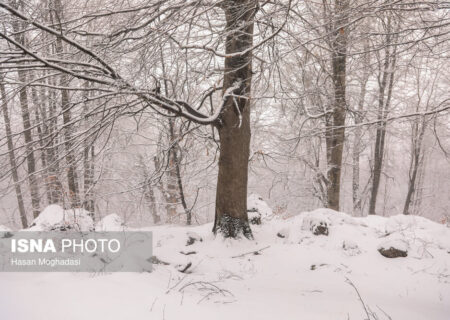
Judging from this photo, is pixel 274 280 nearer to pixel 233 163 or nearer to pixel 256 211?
pixel 233 163

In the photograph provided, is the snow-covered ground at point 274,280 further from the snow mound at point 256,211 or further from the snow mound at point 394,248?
the snow mound at point 256,211

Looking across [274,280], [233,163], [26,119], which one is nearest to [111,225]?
[233,163]

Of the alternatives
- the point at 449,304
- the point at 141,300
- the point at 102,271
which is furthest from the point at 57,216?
the point at 449,304

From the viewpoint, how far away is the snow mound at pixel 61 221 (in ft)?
13.8

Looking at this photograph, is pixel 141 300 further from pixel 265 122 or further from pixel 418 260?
pixel 265 122

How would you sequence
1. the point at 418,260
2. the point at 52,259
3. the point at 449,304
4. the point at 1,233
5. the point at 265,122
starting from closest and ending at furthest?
the point at 449,304, the point at 52,259, the point at 418,260, the point at 1,233, the point at 265,122

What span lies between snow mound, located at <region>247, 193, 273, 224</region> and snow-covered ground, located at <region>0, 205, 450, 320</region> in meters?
0.19

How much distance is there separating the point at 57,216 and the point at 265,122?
8.93 meters

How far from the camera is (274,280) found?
3.78 metres

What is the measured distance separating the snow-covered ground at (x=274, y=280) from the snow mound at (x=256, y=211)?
0.63ft

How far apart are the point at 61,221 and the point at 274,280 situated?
3.23 meters

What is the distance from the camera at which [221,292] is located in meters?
3.07

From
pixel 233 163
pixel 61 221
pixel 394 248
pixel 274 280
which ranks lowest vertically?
pixel 274 280

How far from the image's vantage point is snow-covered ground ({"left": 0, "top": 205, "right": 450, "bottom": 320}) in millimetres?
2203
